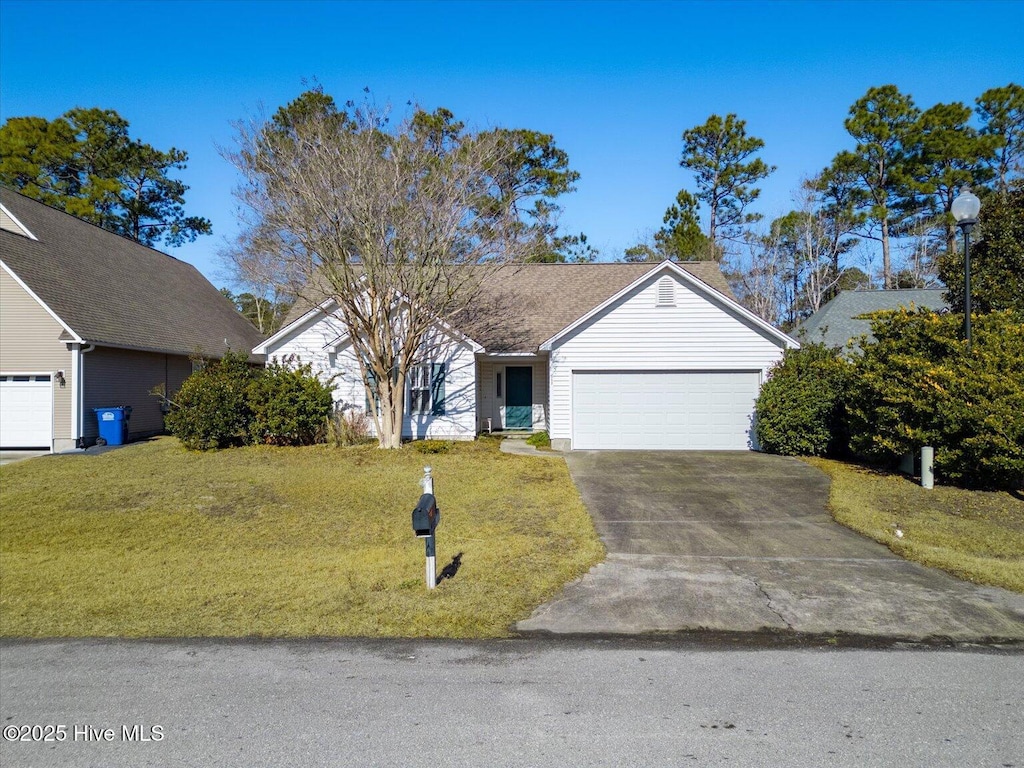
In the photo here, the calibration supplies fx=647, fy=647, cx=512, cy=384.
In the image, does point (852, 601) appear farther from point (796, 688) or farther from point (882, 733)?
point (882, 733)

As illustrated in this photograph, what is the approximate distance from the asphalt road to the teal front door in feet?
49.1

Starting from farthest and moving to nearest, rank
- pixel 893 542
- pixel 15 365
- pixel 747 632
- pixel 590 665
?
pixel 15 365 → pixel 893 542 → pixel 747 632 → pixel 590 665

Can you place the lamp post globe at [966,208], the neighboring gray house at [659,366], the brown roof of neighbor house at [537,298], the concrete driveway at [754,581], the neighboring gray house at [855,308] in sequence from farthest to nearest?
1. the neighboring gray house at [855,308]
2. the brown roof of neighbor house at [537,298]
3. the neighboring gray house at [659,366]
4. the lamp post globe at [966,208]
5. the concrete driveway at [754,581]

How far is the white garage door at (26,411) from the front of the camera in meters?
17.2

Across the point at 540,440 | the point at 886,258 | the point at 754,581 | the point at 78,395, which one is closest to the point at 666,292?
the point at 540,440

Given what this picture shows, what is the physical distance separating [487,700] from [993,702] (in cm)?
333

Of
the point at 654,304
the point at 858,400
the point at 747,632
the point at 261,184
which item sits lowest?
the point at 747,632

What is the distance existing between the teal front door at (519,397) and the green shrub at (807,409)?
7123 mm

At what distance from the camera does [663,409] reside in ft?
55.5

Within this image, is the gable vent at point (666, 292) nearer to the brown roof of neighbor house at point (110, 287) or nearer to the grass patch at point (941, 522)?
the grass patch at point (941, 522)

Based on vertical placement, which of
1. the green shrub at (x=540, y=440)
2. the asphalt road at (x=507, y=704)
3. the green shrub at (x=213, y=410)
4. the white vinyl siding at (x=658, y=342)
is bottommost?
the asphalt road at (x=507, y=704)

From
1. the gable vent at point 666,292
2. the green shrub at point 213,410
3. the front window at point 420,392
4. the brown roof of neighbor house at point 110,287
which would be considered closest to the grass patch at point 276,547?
the green shrub at point 213,410

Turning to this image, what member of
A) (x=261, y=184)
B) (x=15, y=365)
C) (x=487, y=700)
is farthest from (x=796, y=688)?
(x=15, y=365)

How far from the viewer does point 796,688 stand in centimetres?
446
